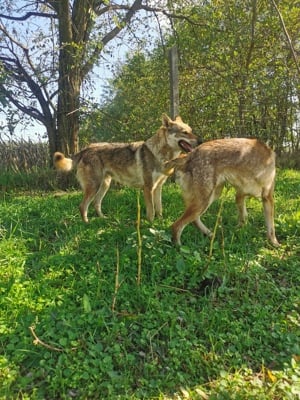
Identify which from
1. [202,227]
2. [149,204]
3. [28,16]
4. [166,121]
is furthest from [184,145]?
[28,16]

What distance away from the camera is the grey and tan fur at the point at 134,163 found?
5656 mm

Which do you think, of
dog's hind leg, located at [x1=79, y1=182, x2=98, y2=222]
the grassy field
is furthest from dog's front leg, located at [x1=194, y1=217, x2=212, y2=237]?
dog's hind leg, located at [x1=79, y1=182, x2=98, y2=222]

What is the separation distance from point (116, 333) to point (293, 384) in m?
1.38

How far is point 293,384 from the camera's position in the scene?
2.46m

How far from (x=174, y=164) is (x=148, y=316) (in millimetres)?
2480

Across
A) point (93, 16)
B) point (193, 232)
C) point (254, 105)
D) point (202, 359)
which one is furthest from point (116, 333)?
point (254, 105)

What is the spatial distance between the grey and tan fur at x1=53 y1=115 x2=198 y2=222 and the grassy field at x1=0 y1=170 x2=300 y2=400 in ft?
3.79

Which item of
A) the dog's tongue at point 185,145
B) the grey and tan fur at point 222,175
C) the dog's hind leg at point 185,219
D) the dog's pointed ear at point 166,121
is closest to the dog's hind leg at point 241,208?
the grey and tan fur at point 222,175

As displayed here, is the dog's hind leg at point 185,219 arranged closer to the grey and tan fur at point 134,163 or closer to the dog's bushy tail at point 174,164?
the dog's bushy tail at point 174,164

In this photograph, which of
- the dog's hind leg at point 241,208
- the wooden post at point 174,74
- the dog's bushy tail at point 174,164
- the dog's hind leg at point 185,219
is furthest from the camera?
the wooden post at point 174,74

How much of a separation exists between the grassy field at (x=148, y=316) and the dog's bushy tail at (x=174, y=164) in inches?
35.3

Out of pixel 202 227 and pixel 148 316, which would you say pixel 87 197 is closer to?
pixel 202 227

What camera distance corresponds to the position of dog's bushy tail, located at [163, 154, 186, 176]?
4759 millimetres

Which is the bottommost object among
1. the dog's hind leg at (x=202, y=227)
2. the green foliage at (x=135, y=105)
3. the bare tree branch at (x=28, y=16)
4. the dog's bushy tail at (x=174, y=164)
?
the dog's hind leg at (x=202, y=227)
